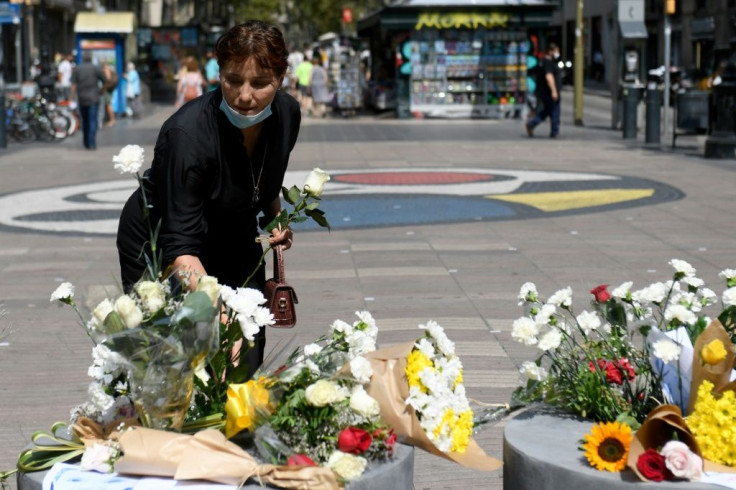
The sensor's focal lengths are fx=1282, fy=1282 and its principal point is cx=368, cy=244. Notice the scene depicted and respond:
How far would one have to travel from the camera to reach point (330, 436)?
3.28m

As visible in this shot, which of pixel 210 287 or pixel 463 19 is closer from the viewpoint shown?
pixel 210 287

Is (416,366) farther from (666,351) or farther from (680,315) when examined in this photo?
(680,315)

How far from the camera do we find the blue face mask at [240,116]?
4012mm

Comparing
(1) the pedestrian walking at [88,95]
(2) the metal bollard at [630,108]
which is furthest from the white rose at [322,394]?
(2) the metal bollard at [630,108]

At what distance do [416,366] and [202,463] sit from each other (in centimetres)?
65

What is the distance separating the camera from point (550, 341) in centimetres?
367

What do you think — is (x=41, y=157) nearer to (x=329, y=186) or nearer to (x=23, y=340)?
(x=329, y=186)

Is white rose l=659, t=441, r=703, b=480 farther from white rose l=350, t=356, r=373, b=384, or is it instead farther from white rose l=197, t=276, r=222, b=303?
white rose l=197, t=276, r=222, b=303

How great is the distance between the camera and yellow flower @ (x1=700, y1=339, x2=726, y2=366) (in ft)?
11.4

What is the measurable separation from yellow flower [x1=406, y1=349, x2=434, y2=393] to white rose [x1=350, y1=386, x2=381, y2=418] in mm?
200

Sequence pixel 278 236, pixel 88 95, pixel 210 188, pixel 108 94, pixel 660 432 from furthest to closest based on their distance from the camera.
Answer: pixel 108 94 → pixel 88 95 → pixel 278 236 → pixel 210 188 → pixel 660 432

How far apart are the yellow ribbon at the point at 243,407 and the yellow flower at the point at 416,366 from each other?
390mm


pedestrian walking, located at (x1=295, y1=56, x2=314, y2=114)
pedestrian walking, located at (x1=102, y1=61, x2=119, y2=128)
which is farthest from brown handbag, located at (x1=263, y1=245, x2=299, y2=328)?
pedestrian walking, located at (x1=295, y1=56, x2=314, y2=114)

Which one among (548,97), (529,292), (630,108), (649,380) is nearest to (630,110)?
(630,108)
